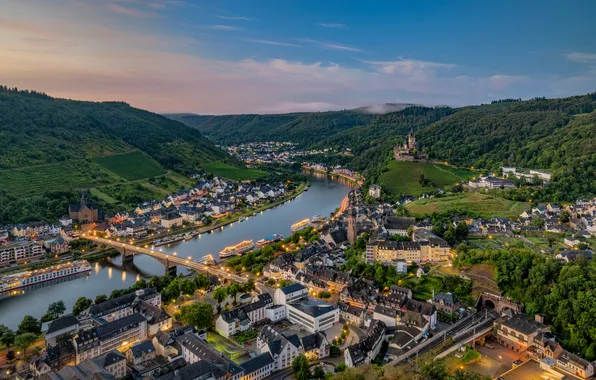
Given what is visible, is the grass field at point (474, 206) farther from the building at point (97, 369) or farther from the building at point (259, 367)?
the building at point (97, 369)

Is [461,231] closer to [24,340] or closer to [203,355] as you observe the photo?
[203,355]

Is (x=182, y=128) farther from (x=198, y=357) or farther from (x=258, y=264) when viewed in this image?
(x=198, y=357)

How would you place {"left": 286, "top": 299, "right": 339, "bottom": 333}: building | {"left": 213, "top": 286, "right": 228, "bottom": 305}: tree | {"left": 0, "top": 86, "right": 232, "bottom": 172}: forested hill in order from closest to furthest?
1. {"left": 286, "top": 299, "right": 339, "bottom": 333}: building
2. {"left": 213, "top": 286, "right": 228, "bottom": 305}: tree
3. {"left": 0, "top": 86, "right": 232, "bottom": 172}: forested hill

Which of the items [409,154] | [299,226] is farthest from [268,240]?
[409,154]

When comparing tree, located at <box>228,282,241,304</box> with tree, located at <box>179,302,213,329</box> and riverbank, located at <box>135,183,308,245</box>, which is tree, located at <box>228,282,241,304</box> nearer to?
tree, located at <box>179,302,213,329</box>

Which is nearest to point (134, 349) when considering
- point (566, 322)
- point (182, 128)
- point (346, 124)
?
point (566, 322)

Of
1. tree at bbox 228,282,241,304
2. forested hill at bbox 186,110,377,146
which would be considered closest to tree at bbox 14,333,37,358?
tree at bbox 228,282,241,304
